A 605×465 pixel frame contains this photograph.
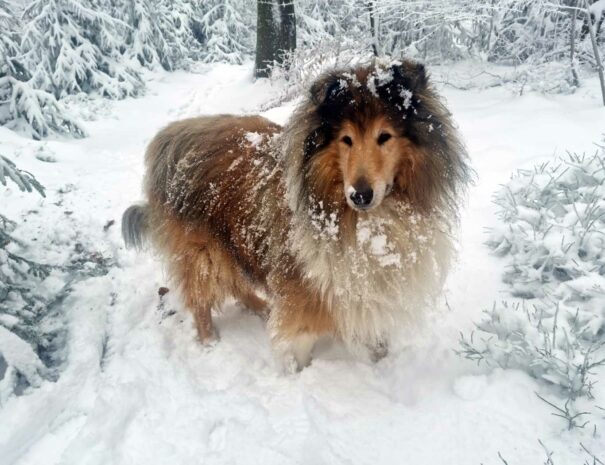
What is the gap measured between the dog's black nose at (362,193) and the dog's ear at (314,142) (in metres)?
0.32

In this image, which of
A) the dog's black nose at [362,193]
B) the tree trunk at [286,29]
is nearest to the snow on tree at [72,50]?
the tree trunk at [286,29]

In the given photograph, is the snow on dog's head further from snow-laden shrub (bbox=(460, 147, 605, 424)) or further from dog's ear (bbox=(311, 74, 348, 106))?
snow-laden shrub (bbox=(460, 147, 605, 424))

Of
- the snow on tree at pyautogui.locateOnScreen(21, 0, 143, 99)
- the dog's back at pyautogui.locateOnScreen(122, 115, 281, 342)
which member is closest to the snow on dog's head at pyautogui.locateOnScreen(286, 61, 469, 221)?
the dog's back at pyautogui.locateOnScreen(122, 115, 281, 342)

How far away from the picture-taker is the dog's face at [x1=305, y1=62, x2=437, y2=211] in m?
1.91

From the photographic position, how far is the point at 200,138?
277cm

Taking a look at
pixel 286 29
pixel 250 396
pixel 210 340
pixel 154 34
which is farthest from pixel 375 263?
pixel 154 34

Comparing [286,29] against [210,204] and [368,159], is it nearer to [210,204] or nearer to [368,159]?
[210,204]

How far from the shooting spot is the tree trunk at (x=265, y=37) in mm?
7871

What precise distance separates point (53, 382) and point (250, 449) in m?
1.29

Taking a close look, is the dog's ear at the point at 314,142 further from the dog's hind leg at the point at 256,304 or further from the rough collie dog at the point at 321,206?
the dog's hind leg at the point at 256,304

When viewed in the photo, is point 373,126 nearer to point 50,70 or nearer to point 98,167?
point 98,167

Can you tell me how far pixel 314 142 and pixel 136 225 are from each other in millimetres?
1715

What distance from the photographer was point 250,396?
247 centimetres

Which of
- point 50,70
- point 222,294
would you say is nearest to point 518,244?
point 222,294
